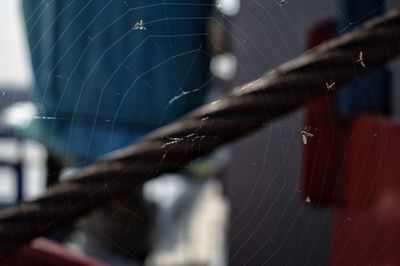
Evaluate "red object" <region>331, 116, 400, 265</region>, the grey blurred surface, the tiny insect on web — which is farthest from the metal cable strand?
the grey blurred surface

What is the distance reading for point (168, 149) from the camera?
57cm

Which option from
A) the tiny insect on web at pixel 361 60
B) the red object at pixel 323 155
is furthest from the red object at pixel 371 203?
the tiny insect on web at pixel 361 60

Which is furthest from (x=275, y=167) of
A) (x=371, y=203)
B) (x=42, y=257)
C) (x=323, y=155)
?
(x=42, y=257)

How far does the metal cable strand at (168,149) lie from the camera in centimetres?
57

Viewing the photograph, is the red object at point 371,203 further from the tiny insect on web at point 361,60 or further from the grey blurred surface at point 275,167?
the tiny insect on web at point 361,60

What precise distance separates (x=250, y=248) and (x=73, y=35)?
653mm

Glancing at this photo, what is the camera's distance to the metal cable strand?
57cm

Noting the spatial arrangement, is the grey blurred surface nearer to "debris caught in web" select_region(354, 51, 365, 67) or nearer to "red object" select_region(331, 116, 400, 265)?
"red object" select_region(331, 116, 400, 265)

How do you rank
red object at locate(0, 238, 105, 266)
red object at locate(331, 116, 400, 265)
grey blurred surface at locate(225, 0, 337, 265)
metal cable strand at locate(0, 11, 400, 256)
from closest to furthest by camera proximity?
metal cable strand at locate(0, 11, 400, 256), red object at locate(0, 238, 105, 266), red object at locate(331, 116, 400, 265), grey blurred surface at locate(225, 0, 337, 265)

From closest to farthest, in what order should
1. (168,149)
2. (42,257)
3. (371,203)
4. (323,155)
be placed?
1. (168,149)
2. (42,257)
3. (371,203)
4. (323,155)

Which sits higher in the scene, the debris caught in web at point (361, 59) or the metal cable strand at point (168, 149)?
the debris caught in web at point (361, 59)

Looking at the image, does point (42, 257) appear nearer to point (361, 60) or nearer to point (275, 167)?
point (361, 60)

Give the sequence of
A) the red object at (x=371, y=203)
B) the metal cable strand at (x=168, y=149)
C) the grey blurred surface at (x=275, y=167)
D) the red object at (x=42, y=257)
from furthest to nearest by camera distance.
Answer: the grey blurred surface at (x=275, y=167) < the red object at (x=371, y=203) < the red object at (x=42, y=257) < the metal cable strand at (x=168, y=149)

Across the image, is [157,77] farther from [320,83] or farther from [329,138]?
[320,83]
